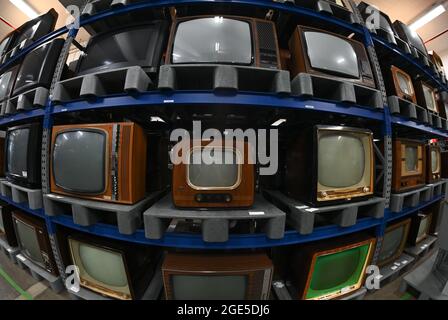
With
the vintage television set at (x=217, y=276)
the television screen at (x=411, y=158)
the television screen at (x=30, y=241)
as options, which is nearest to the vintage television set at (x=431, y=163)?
the television screen at (x=411, y=158)

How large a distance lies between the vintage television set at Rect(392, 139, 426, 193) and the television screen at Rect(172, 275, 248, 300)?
1.25 m

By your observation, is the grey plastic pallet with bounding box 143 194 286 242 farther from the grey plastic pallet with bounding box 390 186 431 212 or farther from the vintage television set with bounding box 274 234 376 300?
the grey plastic pallet with bounding box 390 186 431 212

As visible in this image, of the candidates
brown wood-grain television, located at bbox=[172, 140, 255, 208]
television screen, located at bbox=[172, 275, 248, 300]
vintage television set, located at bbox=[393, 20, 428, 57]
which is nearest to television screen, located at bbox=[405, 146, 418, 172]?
vintage television set, located at bbox=[393, 20, 428, 57]

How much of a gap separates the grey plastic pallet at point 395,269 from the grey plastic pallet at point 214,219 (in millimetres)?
997

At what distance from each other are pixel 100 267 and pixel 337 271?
4.98 ft

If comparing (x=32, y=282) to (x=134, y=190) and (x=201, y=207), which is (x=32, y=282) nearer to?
(x=134, y=190)

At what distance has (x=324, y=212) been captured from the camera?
0.84m

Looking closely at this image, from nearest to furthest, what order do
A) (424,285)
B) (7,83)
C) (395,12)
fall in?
(424,285) → (7,83) → (395,12)

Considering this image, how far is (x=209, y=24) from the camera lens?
91 cm

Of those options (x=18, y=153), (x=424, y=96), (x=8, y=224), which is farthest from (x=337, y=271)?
(x=8, y=224)

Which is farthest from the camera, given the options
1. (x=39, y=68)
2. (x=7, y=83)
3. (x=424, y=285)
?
(x=7, y=83)

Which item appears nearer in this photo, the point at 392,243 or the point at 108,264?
the point at 108,264

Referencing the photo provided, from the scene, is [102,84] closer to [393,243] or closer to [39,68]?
[39,68]

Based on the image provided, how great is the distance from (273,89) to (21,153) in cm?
180
